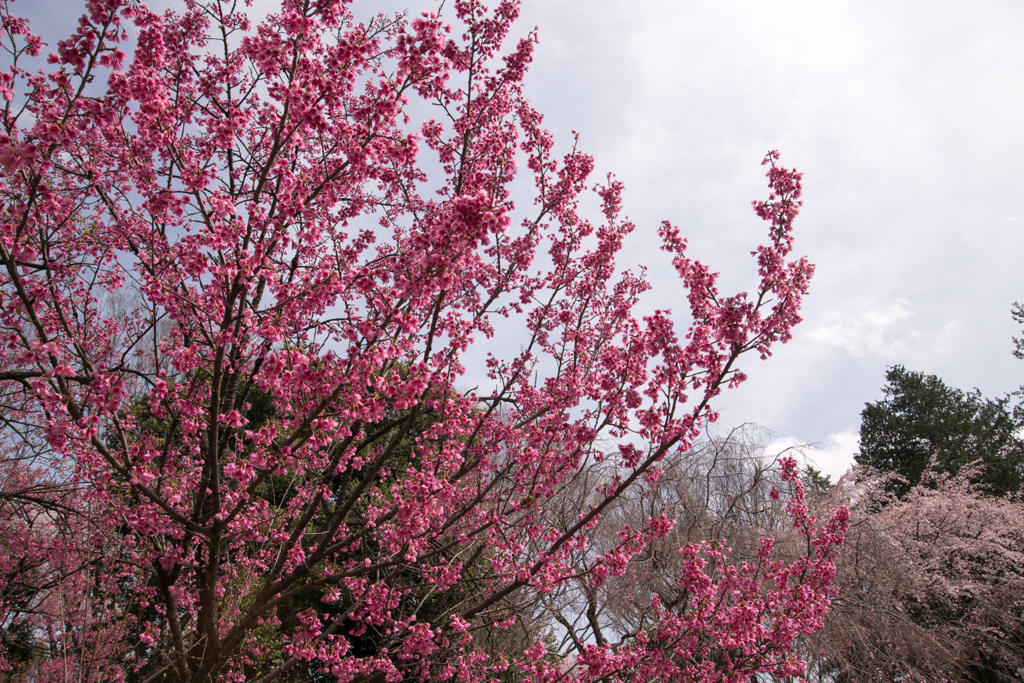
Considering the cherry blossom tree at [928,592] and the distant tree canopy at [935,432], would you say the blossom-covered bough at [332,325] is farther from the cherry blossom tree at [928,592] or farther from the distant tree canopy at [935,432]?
the distant tree canopy at [935,432]

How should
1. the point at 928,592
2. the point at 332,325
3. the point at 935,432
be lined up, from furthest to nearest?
the point at 935,432, the point at 928,592, the point at 332,325

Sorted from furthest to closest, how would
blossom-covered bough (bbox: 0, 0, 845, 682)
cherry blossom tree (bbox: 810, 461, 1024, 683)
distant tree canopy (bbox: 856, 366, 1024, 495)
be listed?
1. distant tree canopy (bbox: 856, 366, 1024, 495)
2. cherry blossom tree (bbox: 810, 461, 1024, 683)
3. blossom-covered bough (bbox: 0, 0, 845, 682)

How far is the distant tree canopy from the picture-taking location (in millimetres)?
22587

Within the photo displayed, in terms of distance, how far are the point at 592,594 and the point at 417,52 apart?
8.37 meters

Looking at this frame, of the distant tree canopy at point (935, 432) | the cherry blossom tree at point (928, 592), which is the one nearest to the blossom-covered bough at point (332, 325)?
the cherry blossom tree at point (928, 592)

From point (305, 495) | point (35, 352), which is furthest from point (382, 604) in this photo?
point (35, 352)

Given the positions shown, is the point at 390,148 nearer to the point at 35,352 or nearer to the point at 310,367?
the point at 310,367

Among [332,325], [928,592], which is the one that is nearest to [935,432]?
[928,592]

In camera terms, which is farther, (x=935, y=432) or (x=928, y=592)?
(x=935, y=432)

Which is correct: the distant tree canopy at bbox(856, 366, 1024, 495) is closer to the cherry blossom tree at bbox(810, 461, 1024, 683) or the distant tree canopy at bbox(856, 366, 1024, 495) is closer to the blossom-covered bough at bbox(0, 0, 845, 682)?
the cherry blossom tree at bbox(810, 461, 1024, 683)

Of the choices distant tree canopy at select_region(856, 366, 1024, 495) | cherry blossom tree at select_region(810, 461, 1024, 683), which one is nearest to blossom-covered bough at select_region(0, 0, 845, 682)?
cherry blossom tree at select_region(810, 461, 1024, 683)

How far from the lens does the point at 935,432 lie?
2495cm

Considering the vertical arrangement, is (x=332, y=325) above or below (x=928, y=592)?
above

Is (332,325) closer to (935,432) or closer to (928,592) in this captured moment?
(928,592)
